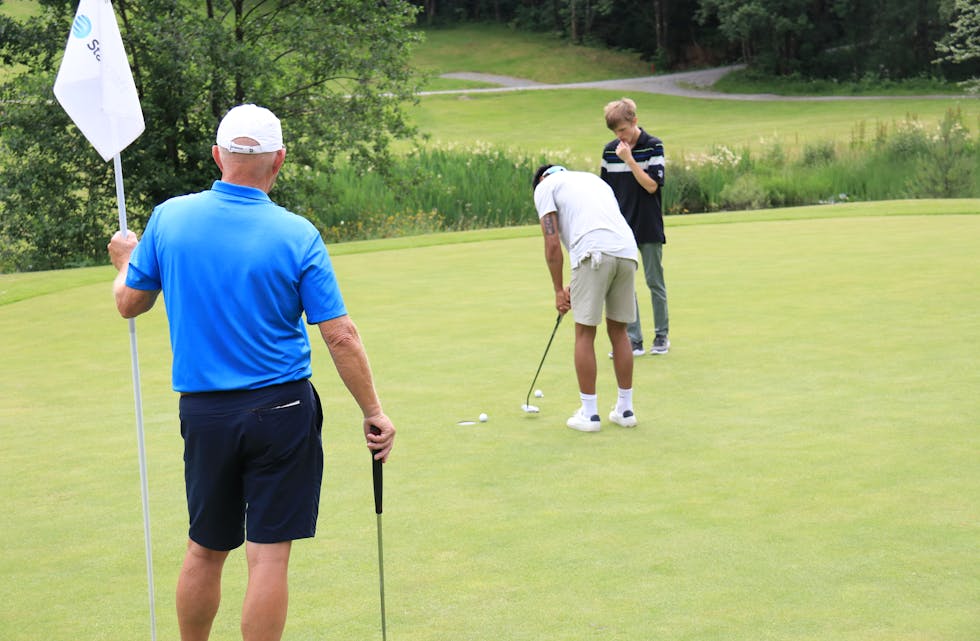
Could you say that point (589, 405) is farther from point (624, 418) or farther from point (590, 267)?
point (590, 267)

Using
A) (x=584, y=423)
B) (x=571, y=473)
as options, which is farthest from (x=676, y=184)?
(x=571, y=473)

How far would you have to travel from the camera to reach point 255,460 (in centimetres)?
382

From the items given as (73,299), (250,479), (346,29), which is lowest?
(73,299)

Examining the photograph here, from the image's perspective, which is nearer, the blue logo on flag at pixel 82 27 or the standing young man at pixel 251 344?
the standing young man at pixel 251 344

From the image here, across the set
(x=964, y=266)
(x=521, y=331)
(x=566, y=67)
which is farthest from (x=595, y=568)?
(x=566, y=67)

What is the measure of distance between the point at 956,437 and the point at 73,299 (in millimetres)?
8750

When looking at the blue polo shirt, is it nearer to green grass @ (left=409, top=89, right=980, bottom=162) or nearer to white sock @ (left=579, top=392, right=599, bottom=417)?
white sock @ (left=579, top=392, right=599, bottom=417)

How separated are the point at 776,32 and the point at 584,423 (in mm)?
50239

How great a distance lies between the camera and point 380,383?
8.22 metres

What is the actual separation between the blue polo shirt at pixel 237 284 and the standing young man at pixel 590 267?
3.46m

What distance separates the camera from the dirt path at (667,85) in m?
48.9

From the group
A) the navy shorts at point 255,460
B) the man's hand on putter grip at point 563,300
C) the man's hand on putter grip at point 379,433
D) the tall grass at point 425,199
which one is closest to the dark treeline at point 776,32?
the tall grass at point 425,199

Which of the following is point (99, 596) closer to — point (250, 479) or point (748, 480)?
point (250, 479)

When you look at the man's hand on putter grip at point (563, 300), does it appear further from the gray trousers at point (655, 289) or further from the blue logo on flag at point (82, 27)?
the blue logo on flag at point (82, 27)
